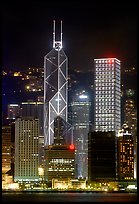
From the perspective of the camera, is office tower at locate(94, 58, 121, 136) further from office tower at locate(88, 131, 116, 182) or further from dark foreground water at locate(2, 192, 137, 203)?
dark foreground water at locate(2, 192, 137, 203)

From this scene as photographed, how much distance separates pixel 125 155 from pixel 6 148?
248 inches

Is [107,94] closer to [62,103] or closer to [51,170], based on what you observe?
[62,103]

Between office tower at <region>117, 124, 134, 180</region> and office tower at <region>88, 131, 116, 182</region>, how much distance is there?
38cm

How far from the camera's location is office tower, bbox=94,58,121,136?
106 feet

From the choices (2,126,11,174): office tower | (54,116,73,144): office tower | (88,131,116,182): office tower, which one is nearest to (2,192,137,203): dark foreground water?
(2,126,11,174): office tower

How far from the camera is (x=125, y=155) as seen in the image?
3030 cm

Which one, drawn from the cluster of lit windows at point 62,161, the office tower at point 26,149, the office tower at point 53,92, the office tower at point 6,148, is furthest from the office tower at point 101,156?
the office tower at point 6,148

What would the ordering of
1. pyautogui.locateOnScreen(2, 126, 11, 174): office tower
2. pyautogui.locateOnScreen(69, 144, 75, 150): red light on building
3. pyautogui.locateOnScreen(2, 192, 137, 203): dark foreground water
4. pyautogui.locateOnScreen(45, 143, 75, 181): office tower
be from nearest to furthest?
pyautogui.locateOnScreen(2, 192, 137, 203): dark foreground water → pyautogui.locateOnScreen(2, 126, 11, 174): office tower → pyautogui.locateOnScreen(45, 143, 75, 181): office tower → pyautogui.locateOnScreen(69, 144, 75, 150): red light on building

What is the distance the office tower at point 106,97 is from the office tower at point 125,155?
5.84 ft

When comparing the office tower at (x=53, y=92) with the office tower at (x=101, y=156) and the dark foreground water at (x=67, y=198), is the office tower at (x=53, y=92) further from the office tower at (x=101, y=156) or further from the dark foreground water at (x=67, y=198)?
the dark foreground water at (x=67, y=198)

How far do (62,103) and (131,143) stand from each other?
4957 mm

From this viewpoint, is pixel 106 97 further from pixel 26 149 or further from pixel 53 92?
pixel 26 149

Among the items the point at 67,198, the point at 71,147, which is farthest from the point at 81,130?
the point at 67,198

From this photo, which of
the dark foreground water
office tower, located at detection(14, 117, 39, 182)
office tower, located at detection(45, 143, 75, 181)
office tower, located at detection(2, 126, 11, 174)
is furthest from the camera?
office tower, located at detection(14, 117, 39, 182)
